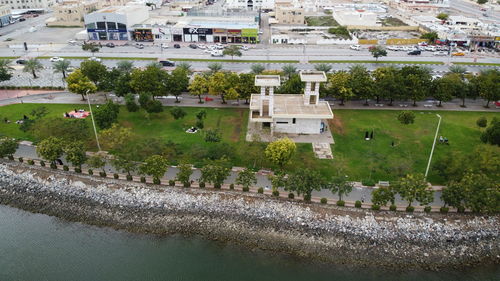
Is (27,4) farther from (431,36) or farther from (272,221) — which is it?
(272,221)

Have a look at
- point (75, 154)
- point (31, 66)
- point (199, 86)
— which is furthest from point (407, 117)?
point (31, 66)

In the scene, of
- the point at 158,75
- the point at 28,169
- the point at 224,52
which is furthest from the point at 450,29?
the point at 28,169

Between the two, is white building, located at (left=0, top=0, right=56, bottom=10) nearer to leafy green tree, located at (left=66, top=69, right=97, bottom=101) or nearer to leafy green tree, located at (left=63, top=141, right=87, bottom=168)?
leafy green tree, located at (left=66, top=69, right=97, bottom=101)

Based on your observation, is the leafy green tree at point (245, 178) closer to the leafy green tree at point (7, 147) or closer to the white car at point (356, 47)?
the leafy green tree at point (7, 147)

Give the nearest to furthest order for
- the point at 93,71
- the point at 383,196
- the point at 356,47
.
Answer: the point at 383,196 → the point at 93,71 → the point at 356,47

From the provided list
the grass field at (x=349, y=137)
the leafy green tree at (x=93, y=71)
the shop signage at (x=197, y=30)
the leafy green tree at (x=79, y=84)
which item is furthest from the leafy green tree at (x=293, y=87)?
the shop signage at (x=197, y=30)

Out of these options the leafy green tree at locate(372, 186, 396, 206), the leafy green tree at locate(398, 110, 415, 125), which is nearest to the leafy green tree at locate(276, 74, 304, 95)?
the leafy green tree at locate(398, 110, 415, 125)
